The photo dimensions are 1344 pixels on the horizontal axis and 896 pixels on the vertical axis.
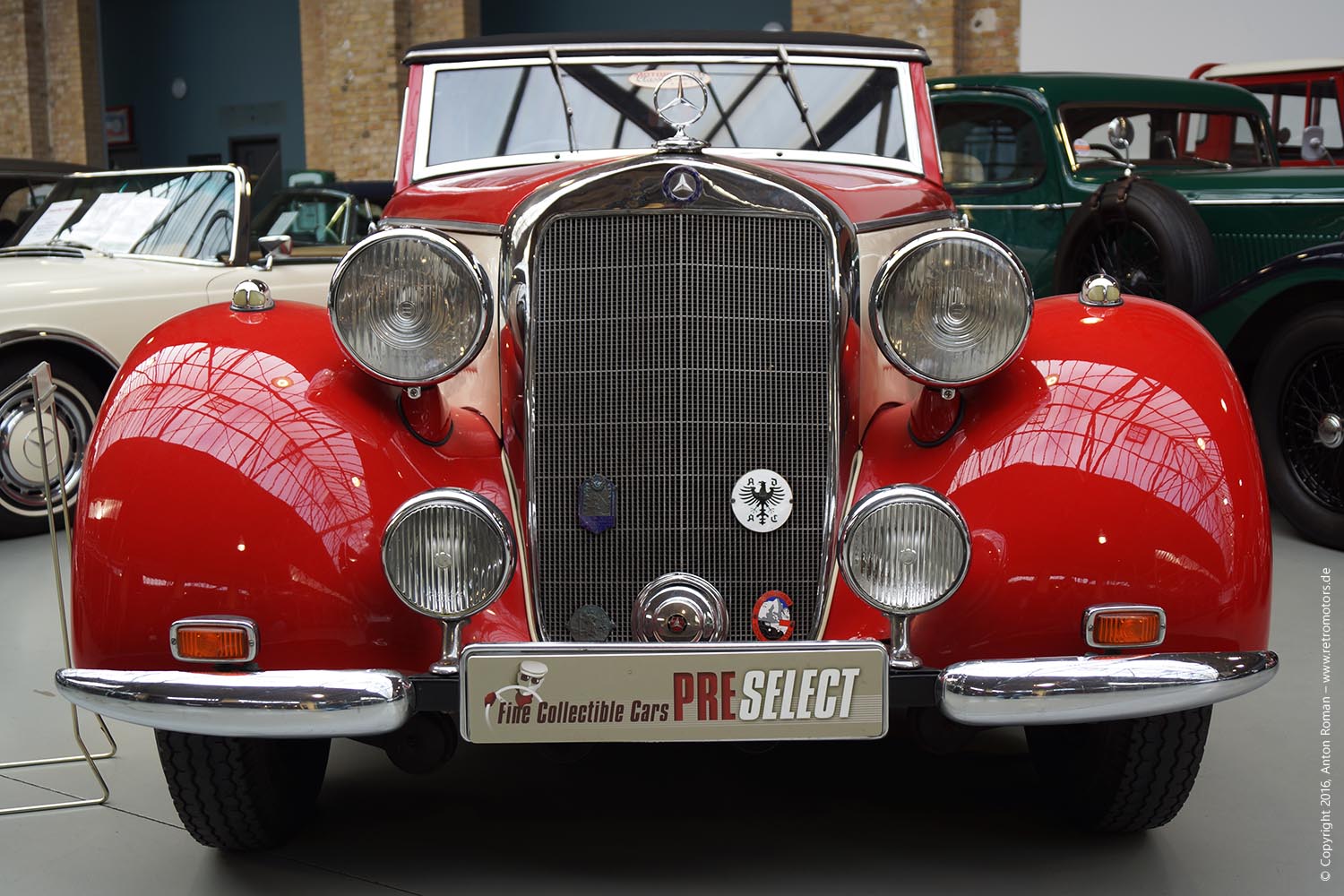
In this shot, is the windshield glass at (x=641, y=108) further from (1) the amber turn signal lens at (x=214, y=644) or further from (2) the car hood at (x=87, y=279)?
(2) the car hood at (x=87, y=279)

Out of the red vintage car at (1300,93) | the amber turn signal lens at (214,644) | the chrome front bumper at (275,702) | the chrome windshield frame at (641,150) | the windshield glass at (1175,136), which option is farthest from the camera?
the red vintage car at (1300,93)

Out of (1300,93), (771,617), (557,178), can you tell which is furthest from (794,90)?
(1300,93)

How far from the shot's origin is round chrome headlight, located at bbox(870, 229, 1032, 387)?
219cm

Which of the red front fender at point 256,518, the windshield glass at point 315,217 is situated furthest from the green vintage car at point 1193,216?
the red front fender at point 256,518

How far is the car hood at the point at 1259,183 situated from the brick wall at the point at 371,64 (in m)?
9.03

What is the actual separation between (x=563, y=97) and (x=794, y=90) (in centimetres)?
56

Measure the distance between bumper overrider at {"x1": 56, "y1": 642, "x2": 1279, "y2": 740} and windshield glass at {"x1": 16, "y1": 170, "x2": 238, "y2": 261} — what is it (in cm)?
427

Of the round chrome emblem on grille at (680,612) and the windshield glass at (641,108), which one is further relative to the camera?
the windshield glass at (641,108)

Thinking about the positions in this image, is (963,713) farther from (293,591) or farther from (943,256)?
(293,591)

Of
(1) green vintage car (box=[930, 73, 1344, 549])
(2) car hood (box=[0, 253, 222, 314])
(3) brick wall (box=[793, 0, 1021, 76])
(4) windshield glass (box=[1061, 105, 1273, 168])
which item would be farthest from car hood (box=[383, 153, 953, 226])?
(3) brick wall (box=[793, 0, 1021, 76])

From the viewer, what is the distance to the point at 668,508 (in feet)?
7.30

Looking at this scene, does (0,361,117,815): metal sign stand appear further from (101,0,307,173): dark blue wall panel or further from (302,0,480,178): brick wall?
(101,0,307,173): dark blue wall panel

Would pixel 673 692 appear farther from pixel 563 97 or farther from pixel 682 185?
pixel 563 97

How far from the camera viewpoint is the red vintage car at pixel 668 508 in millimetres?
1964
